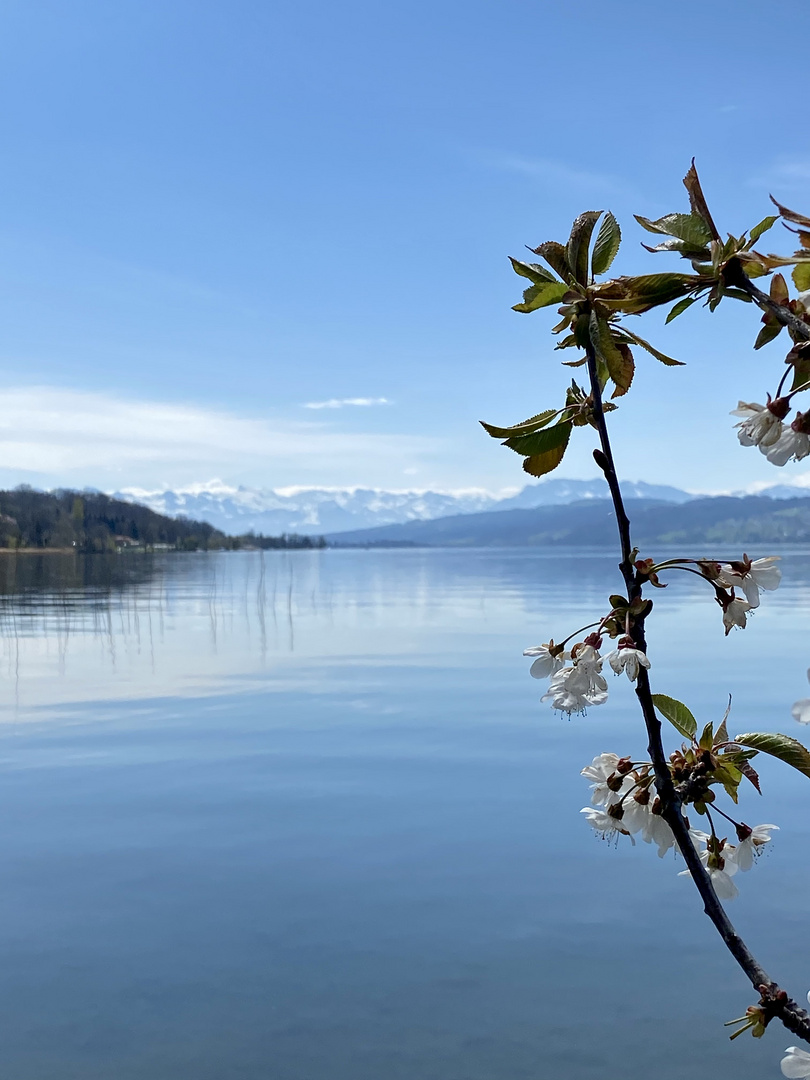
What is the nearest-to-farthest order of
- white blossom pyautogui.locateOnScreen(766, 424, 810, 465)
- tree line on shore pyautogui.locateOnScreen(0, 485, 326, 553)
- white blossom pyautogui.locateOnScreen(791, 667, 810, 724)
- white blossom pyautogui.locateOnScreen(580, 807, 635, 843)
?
white blossom pyautogui.locateOnScreen(791, 667, 810, 724)
white blossom pyautogui.locateOnScreen(766, 424, 810, 465)
white blossom pyautogui.locateOnScreen(580, 807, 635, 843)
tree line on shore pyautogui.locateOnScreen(0, 485, 326, 553)

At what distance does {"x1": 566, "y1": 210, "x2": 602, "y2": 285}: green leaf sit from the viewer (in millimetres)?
1442

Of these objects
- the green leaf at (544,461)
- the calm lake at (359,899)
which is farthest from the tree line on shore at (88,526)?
the green leaf at (544,461)

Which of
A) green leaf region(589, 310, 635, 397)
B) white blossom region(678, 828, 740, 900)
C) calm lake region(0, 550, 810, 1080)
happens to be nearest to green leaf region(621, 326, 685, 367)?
green leaf region(589, 310, 635, 397)

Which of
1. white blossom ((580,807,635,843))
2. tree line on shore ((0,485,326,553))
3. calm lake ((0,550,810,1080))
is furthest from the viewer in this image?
tree line on shore ((0,485,326,553))

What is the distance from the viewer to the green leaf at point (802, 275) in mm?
1251

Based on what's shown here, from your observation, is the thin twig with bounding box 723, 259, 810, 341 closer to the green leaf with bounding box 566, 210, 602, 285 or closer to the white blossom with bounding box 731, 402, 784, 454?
the white blossom with bounding box 731, 402, 784, 454

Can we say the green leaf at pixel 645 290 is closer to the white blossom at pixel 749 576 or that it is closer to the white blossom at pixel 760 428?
the white blossom at pixel 760 428

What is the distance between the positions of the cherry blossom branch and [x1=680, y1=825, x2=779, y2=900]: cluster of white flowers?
0.70ft

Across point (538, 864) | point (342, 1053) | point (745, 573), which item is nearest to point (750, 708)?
point (538, 864)

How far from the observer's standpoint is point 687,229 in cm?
132

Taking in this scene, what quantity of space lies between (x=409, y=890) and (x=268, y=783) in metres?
3.45

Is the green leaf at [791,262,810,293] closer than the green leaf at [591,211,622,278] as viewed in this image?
Yes


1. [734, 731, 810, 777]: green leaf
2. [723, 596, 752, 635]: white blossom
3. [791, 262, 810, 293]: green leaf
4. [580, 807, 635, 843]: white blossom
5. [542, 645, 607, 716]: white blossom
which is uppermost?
[791, 262, 810, 293]: green leaf

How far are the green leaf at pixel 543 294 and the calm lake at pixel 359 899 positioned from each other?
4.80 metres
